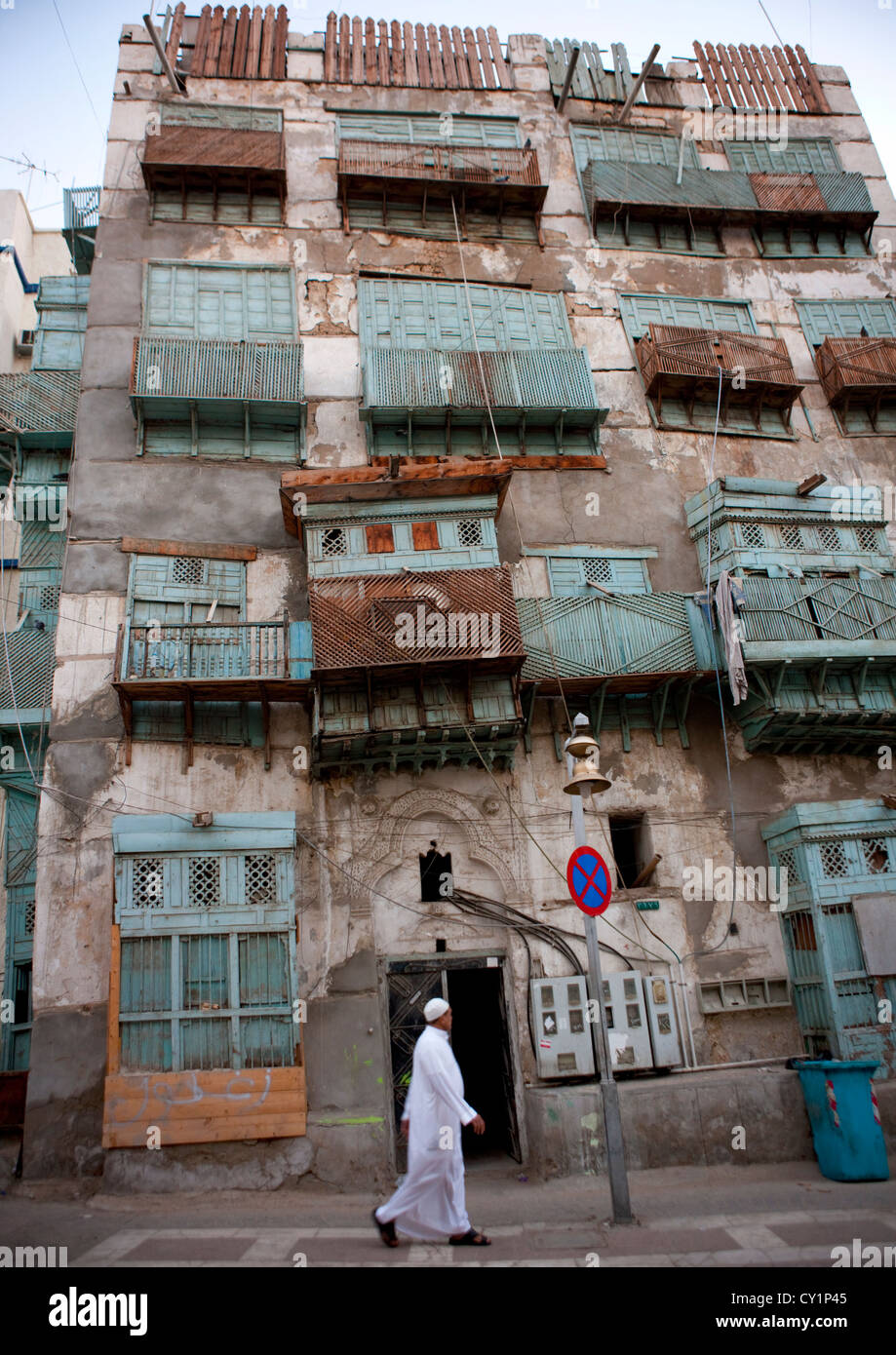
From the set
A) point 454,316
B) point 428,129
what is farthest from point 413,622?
point 428,129

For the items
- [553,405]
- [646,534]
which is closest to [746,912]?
[646,534]

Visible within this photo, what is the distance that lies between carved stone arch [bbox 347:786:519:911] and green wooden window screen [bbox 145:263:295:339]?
387 inches

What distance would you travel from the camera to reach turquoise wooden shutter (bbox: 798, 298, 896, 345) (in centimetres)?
1939

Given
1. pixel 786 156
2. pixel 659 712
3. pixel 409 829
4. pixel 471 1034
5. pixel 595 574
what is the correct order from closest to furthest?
1. pixel 409 829
2. pixel 659 712
3. pixel 471 1034
4. pixel 595 574
5. pixel 786 156

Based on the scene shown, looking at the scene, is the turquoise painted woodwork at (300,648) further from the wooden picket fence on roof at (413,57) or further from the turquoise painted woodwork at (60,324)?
the wooden picket fence on roof at (413,57)

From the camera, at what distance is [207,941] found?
1211 centimetres

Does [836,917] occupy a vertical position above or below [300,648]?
below

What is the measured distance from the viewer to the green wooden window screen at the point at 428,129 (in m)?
20.0

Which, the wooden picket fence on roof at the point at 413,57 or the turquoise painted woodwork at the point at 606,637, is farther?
the wooden picket fence on roof at the point at 413,57

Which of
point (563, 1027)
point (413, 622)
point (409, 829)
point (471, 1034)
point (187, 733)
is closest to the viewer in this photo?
point (563, 1027)

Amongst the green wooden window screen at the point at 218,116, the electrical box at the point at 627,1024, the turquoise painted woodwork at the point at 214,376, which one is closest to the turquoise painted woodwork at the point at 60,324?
the turquoise painted woodwork at the point at 214,376

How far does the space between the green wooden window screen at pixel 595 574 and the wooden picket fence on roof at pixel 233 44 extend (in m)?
13.9

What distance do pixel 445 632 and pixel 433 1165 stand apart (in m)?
7.94

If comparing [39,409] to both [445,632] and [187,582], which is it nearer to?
[187,582]
